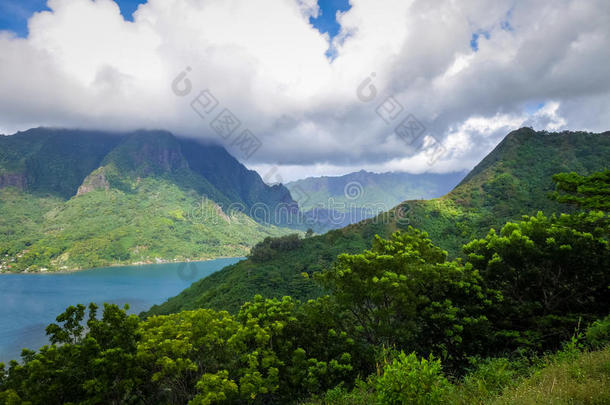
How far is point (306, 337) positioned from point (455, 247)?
1648 inches

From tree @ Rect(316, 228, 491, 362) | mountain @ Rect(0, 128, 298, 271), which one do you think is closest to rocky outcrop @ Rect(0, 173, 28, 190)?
mountain @ Rect(0, 128, 298, 271)

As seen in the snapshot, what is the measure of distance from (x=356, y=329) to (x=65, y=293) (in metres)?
92.4

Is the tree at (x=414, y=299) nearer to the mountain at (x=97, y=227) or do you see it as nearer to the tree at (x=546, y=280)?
the tree at (x=546, y=280)

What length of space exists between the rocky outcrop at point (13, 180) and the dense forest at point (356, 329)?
23581 cm

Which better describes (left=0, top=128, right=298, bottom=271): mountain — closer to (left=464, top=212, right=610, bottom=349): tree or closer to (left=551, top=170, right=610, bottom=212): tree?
(left=464, top=212, right=610, bottom=349): tree

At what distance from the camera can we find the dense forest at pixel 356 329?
28.8ft

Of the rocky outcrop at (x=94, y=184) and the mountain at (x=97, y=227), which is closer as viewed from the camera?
the mountain at (x=97, y=227)

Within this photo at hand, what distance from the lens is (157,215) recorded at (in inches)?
6762

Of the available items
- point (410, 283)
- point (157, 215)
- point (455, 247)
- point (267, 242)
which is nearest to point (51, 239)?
point (157, 215)

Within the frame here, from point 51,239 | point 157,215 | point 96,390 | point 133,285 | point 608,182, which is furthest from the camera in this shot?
point 157,215

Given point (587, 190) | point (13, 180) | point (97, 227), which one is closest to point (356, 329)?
point (587, 190)

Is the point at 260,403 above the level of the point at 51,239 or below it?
below

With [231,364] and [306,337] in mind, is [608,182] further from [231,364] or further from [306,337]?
[231,364]

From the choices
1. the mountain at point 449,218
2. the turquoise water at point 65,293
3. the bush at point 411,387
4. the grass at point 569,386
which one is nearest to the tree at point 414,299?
the grass at point 569,386
